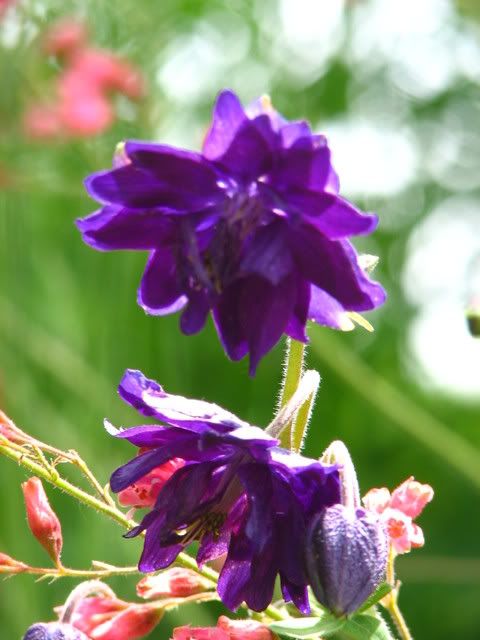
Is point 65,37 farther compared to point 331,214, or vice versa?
point 65,37

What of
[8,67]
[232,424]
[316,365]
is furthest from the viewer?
[316,365]

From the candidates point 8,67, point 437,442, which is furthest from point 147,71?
point 437,442

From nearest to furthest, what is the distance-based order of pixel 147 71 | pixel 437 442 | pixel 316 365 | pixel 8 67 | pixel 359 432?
pixel 437 442, pixel 8 67, pixel 316 365, pixel 147 71, pixel 359 432

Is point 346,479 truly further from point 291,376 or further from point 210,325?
point 210,325

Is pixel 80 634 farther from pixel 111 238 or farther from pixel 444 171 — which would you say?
pixel 444 171

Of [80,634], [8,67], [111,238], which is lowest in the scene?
[80,634]

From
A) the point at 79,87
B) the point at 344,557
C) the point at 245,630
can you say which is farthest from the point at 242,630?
the point at 79,87

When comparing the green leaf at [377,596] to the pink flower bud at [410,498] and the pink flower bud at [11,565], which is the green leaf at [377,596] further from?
the pink flower bud at [11,565]
